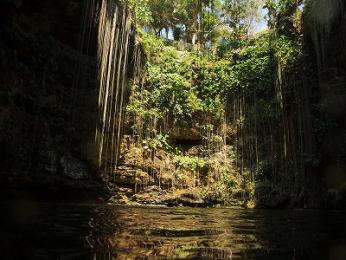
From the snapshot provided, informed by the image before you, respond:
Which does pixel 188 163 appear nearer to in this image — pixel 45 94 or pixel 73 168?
pixel 73 168

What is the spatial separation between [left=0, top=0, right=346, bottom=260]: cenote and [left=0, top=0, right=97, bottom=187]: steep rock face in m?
0.04

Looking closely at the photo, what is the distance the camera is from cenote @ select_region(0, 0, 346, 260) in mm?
10172

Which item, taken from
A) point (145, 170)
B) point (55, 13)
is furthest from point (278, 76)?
point (55, 13)

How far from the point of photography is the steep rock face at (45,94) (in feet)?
30.2

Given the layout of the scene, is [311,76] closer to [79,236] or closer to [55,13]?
[55,13]

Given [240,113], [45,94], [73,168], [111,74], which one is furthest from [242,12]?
[73,168]

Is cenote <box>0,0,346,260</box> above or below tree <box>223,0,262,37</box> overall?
below

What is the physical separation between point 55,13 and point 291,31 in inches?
371

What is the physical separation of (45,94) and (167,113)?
465 cm

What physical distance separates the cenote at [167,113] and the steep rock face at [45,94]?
1.6 inches

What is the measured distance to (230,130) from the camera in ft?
46.0

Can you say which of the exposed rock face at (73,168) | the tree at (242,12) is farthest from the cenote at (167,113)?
the tree at (242,12)

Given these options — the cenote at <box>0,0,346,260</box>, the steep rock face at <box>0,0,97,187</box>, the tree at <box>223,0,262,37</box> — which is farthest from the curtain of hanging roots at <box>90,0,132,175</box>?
the tree at <box>223,0,262,37</box>

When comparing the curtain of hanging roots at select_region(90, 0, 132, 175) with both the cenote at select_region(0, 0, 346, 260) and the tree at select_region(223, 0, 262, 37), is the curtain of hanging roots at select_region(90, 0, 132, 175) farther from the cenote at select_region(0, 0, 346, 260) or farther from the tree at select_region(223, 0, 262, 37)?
the tree at select_region(223, 0, 262, 37)
